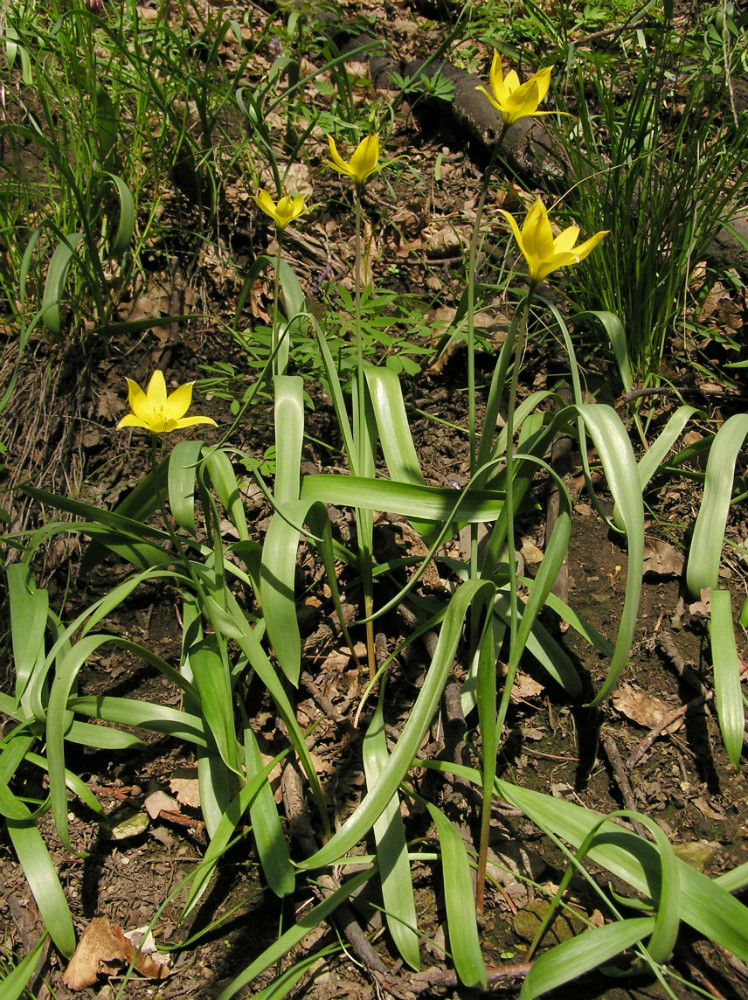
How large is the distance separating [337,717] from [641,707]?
0.62 m

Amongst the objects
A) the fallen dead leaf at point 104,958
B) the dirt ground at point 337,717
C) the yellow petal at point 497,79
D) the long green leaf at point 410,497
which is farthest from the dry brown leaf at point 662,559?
the fallen dead leaf at point 104,958

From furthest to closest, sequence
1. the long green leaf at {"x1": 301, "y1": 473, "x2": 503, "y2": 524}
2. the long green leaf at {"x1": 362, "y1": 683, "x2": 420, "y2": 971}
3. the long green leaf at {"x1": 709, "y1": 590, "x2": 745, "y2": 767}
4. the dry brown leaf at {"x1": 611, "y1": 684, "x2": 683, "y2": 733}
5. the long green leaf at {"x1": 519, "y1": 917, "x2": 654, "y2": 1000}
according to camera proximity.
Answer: the dry brown leaf at {"x1": 611, "y1": 684, "x2": 683, "y2": 733} < the long green leaf at {"x1": 301, "y1": 473, "x2": 503, "y2": 524} < the long green leaf at {"x1": 709, "y1": 590, "x2": 745, "y2": 767} < the long green leaf at {"x1": 362, "y1": 683, "x2": 420, "y2": 971} < the long green leaf at {"x1": 519, "y1": 917, "x2": 654, "y2": 1000}

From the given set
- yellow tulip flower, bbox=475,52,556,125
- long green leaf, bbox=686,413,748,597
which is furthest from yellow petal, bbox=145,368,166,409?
long green leaf, bbox=686,413,748,597

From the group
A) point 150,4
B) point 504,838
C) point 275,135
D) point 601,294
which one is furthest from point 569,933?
point 150,4

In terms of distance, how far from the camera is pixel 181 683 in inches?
49.9

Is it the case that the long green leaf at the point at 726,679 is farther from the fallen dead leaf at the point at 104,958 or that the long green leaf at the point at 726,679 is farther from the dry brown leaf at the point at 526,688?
the fallen dead leaf at the point at 104,958

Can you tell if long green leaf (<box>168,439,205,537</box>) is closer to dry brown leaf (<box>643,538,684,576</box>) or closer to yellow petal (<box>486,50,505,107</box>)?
yellow petal (<box>486,50,505,107</box>)

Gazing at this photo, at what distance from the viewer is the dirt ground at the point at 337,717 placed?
1229 millimetres

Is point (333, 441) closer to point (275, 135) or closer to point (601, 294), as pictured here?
point (601, 294)

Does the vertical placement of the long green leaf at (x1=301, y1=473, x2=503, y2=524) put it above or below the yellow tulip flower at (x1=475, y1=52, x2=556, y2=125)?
below

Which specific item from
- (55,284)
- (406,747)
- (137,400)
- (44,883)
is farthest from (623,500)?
(55,284)

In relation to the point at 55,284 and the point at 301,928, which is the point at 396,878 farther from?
the point at 55,284

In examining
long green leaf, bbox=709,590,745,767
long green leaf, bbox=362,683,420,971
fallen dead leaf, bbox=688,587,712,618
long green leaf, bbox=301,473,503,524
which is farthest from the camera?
fallen dead leaf, bbox=688,587,712,618

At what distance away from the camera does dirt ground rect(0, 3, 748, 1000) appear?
1229mm
